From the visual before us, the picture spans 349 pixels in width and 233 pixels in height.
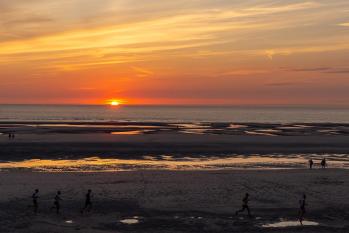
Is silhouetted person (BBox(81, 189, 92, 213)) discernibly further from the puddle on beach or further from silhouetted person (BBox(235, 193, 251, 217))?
the puddle on beach

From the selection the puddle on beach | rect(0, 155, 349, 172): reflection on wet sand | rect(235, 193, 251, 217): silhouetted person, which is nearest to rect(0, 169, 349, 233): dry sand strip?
the puddle on beach

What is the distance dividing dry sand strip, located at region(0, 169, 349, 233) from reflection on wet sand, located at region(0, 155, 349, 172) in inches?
162

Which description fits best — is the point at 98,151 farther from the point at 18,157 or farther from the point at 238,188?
the point at 238,188

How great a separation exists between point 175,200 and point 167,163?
752 inches

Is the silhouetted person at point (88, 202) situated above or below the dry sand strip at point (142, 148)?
below

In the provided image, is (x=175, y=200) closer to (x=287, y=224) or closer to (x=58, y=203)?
(x=58, y=203)

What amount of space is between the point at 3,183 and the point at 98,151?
25.0m

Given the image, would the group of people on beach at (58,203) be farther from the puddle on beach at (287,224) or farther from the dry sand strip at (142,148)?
the dry sand strip at (142,148)

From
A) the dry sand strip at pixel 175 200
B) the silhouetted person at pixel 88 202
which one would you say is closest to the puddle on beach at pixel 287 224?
the dry sand strip at pixel 175 200

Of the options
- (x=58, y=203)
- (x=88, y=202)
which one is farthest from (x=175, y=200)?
(x=58, y=203)

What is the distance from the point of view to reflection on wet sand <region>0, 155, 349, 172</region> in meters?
43.7

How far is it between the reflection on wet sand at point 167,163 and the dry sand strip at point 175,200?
413cm

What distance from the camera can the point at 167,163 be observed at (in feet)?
157

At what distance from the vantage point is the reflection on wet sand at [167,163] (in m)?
43.7
